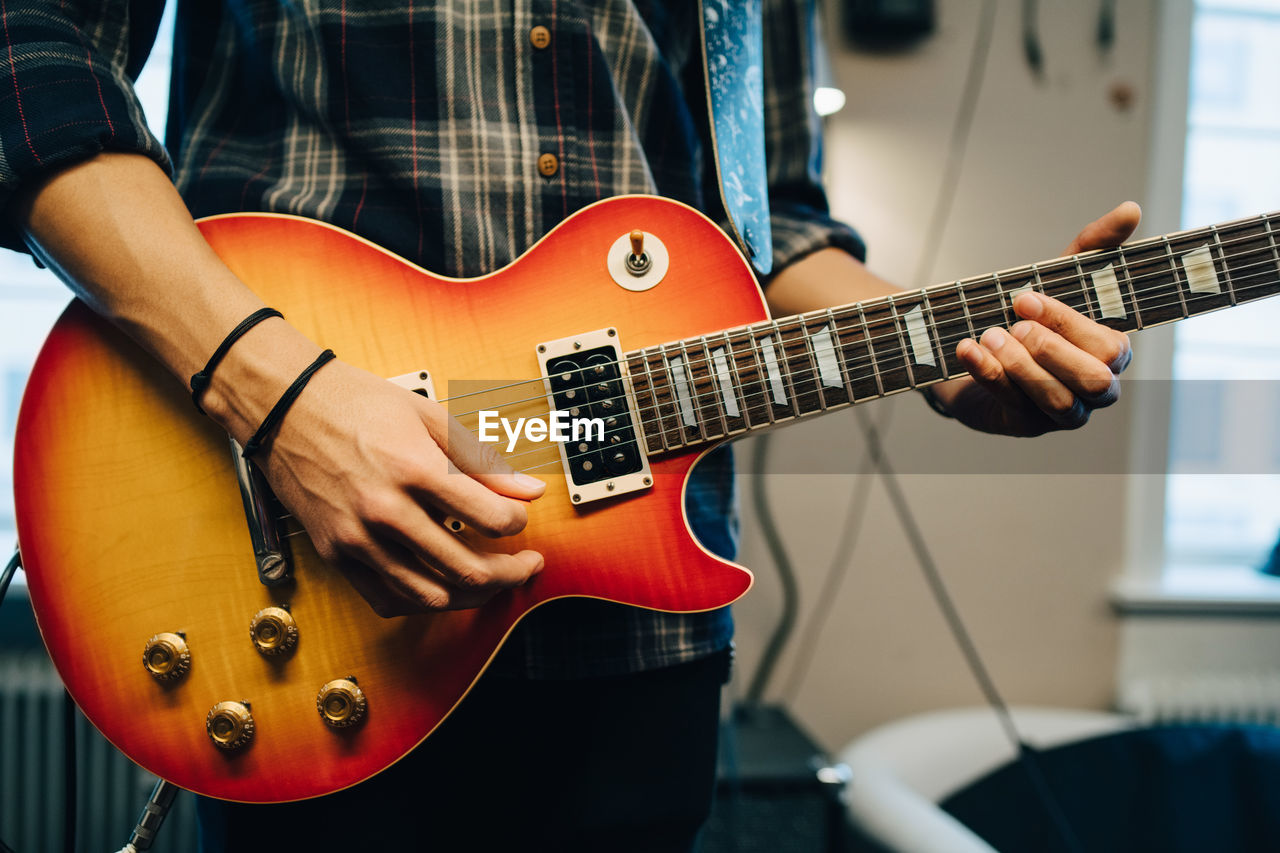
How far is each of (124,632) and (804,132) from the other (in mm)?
846

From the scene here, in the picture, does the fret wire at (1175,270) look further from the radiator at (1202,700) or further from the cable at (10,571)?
the radiator at (1202,700)

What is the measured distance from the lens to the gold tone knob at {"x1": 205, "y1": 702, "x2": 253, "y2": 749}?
52cm

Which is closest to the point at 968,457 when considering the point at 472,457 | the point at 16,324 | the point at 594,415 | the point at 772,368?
the point at 772,368

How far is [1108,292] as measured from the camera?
2.11 feet

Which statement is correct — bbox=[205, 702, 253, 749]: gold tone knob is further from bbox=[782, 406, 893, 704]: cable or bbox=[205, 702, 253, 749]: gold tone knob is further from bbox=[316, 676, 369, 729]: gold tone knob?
bbox=[782, 406, 893, 704]: cable

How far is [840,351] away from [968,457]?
1.79 meters

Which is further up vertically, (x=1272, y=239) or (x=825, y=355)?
(x=1272, y=239)

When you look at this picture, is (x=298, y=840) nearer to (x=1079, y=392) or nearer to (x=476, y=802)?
(x=476, y=802)

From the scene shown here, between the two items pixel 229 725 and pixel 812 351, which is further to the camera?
pixel 812 351

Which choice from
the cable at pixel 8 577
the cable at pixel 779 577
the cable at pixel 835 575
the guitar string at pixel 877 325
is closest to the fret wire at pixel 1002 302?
the guitar string at pixel 877 325

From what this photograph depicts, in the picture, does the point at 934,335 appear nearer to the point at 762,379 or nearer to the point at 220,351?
the point at 762,379

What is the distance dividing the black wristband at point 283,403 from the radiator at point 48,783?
1801 mm

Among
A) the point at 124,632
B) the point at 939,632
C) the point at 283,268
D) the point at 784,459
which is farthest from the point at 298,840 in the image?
the point at 939,632

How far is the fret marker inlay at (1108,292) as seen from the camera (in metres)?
0.64
